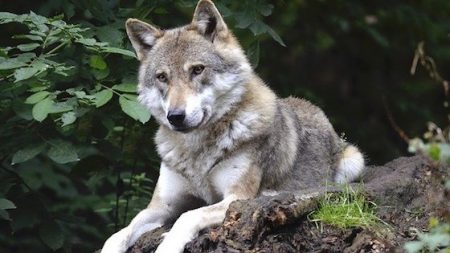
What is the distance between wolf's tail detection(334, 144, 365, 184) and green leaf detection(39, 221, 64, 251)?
2261mm

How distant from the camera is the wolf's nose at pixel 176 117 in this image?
5.52 metres

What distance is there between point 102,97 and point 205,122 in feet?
2.36

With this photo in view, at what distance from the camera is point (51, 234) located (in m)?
6.87

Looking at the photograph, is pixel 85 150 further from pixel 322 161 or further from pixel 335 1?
pixel 335 1

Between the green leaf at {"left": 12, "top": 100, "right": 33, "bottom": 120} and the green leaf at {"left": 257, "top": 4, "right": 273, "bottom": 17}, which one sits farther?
the green leaf at {"left": 257, "top": 4, "right": 273, "bottom": 17}

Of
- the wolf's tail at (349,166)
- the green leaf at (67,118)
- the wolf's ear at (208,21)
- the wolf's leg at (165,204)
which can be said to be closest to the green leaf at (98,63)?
the green leaf at (67,118)

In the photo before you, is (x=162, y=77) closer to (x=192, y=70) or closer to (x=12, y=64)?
(x=192, y=70)

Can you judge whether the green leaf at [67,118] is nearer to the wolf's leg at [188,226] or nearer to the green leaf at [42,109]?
the green leaf at [42,109]

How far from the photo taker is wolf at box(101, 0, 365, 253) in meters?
5.76

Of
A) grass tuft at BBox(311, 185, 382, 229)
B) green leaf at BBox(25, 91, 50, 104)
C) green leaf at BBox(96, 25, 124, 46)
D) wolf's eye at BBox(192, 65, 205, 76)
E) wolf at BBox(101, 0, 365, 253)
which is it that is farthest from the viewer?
green leaf at BBox(96, 25, 124, 46)

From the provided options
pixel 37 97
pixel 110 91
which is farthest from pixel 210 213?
pixel 37 97

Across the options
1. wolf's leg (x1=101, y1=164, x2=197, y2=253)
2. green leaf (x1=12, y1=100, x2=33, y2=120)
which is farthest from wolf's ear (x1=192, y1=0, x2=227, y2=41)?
green leaf (x1=12, y1=100, x2=33, y2=120)

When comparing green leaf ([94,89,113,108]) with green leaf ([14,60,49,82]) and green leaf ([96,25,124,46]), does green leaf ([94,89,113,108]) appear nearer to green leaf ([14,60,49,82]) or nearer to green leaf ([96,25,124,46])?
green leaf ([14,60,49,82])

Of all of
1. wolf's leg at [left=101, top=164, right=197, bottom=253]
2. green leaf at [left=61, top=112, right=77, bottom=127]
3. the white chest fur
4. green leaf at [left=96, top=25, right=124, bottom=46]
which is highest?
green leaf at [left=96, top=25, right=124, bottom=46]
